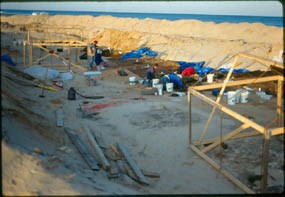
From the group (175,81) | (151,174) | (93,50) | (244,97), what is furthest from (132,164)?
(93,50)

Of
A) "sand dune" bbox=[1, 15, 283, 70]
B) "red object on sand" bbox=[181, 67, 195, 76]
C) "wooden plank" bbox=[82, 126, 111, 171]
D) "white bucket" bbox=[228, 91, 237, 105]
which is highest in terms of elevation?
"sand dune" bbox=[1, 15, 283, 70]

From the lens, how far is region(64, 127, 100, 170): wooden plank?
7737mm

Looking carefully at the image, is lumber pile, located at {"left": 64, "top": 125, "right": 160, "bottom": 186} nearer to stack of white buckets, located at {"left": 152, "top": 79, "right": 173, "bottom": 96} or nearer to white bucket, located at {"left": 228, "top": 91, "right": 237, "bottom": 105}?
white bucket, located at {"left": 228, "top": 91, "right": 237, "bottom": 105}

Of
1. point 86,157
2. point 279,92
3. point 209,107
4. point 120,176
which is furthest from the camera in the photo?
point 209,107

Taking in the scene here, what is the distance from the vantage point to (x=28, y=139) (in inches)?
300

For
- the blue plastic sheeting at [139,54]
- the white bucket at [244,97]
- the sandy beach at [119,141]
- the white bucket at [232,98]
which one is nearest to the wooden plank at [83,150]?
the sandy beach at [119,141]

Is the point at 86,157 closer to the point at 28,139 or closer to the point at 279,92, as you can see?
the point at 28,139

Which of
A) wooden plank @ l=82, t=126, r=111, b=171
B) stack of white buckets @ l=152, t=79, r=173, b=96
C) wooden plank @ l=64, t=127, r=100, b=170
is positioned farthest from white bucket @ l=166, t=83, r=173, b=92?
wooden plank @ l=64, t=127, r=100, b=170

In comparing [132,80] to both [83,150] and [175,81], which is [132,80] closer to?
[175,81]

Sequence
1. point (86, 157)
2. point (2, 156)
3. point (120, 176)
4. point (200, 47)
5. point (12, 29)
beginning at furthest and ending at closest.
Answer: point (12, 29), point (200, 47), point (86, 157), point (120, 176), point (2, 156)

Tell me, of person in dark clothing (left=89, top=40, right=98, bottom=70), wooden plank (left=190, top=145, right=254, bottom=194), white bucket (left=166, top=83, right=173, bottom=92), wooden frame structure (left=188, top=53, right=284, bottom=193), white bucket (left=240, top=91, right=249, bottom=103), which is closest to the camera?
wooden frame structure (left=188, top=53, right=284, bottom=193)

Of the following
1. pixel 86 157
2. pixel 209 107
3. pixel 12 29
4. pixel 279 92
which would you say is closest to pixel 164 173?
pixel 86 157

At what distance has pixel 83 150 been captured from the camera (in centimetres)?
852

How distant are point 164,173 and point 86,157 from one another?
69.7 inches
